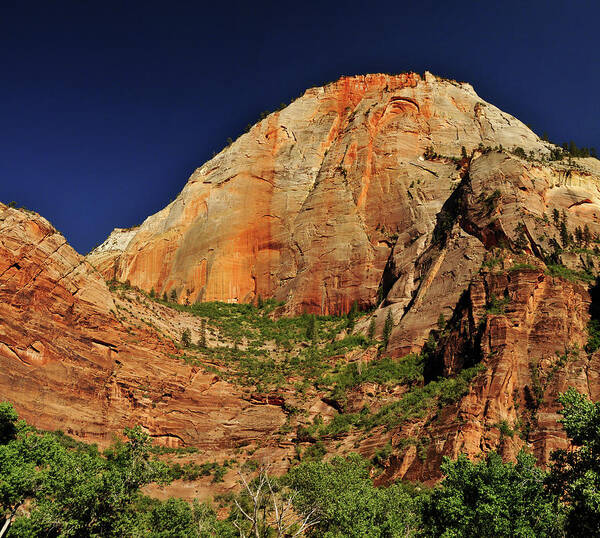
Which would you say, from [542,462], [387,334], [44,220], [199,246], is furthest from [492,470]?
[199,246]

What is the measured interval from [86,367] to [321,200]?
46.4m

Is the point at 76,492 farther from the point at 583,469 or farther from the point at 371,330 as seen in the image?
the point at 371,330

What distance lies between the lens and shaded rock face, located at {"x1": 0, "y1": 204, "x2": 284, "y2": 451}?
50344mm

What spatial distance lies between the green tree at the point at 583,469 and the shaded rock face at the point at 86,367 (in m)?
35.8

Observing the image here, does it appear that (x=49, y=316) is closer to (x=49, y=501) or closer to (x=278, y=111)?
(x=49, y=501)

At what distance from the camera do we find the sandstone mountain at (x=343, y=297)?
4950 cm

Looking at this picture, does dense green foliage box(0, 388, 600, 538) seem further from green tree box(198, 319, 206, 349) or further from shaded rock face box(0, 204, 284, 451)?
green tree box(198, 319, 206, 349)

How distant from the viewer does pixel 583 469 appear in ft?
82.0

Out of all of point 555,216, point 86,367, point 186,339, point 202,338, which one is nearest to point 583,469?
point 86,367

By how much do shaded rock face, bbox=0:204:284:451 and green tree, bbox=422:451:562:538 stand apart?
2978cm

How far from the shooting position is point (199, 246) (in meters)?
93.0

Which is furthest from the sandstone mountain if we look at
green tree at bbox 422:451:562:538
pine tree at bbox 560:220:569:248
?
green tree at bbox 422:451:562:538

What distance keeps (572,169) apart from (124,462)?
63.7 metres

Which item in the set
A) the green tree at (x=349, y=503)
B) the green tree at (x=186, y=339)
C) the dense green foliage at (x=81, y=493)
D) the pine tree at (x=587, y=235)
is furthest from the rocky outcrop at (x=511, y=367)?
the green tree at (x=186, y=339)
